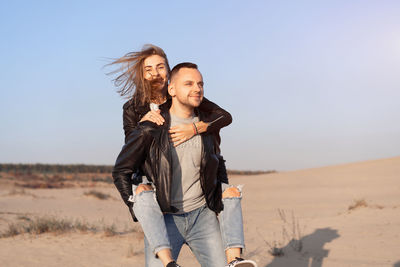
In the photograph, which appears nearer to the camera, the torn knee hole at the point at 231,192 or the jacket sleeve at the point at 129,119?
the torn knee hole at the point at 231,192

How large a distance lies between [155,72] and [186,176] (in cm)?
129

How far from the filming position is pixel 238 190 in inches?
133

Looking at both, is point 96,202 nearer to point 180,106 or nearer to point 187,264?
point 187,264

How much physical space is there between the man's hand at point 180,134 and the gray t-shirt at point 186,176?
49 mm

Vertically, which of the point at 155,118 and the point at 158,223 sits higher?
the point at 155,118

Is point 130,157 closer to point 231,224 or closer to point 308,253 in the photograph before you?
point 231,224

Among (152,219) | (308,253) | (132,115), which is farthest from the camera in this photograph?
(308,253)

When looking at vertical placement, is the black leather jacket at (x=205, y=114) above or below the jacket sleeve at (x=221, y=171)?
above

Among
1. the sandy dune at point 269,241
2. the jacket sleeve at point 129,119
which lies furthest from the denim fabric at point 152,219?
the sandy dune at point 269,241

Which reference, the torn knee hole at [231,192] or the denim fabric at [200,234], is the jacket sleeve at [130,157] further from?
the torn knee hole at [231,192]

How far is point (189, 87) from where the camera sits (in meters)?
3.29

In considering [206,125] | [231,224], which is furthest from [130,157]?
[231,224]

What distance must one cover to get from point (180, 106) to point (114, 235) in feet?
20.7

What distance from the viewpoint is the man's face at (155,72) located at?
4.16 meters
